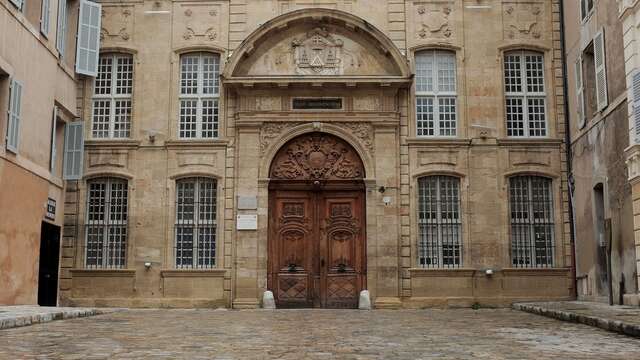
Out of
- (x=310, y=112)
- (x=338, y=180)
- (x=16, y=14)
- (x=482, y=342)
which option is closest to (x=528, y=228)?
(x=338, y=180)

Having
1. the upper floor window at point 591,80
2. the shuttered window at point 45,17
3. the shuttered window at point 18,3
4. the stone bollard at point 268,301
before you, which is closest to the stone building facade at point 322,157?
the stone bollard at point 268,301

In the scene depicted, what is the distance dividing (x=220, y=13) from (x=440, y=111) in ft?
20.2

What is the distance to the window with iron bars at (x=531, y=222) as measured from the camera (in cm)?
1927

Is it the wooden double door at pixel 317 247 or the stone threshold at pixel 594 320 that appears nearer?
the stone threshold at pixel 594 320

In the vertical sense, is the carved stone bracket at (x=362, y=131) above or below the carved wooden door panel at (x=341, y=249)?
above

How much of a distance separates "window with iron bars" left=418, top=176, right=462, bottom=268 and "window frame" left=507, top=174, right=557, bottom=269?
1297mm

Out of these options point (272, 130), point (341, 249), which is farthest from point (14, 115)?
point (341, 249)

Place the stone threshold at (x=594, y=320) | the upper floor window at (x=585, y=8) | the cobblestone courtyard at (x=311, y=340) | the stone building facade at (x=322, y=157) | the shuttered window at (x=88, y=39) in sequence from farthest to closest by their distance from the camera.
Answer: the shuttered window at (x=88, y=39), the stone building facade at (x=322, y=157), the upper floor window at (x=585, y=8), the stone threshold at (x=594, y=320), the cobblestone courtyard at (x=311, y=340)

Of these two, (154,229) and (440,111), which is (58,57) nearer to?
(154,229)

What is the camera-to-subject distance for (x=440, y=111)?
1983 cm

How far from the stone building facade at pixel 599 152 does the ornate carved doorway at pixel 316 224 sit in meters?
5.24

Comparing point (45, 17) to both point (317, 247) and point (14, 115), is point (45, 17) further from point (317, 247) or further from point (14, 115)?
point (317, 247)

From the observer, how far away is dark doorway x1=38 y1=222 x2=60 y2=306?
18.1m

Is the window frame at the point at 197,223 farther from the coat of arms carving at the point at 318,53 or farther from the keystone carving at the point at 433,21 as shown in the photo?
the keystone carving at the point at 433,21
